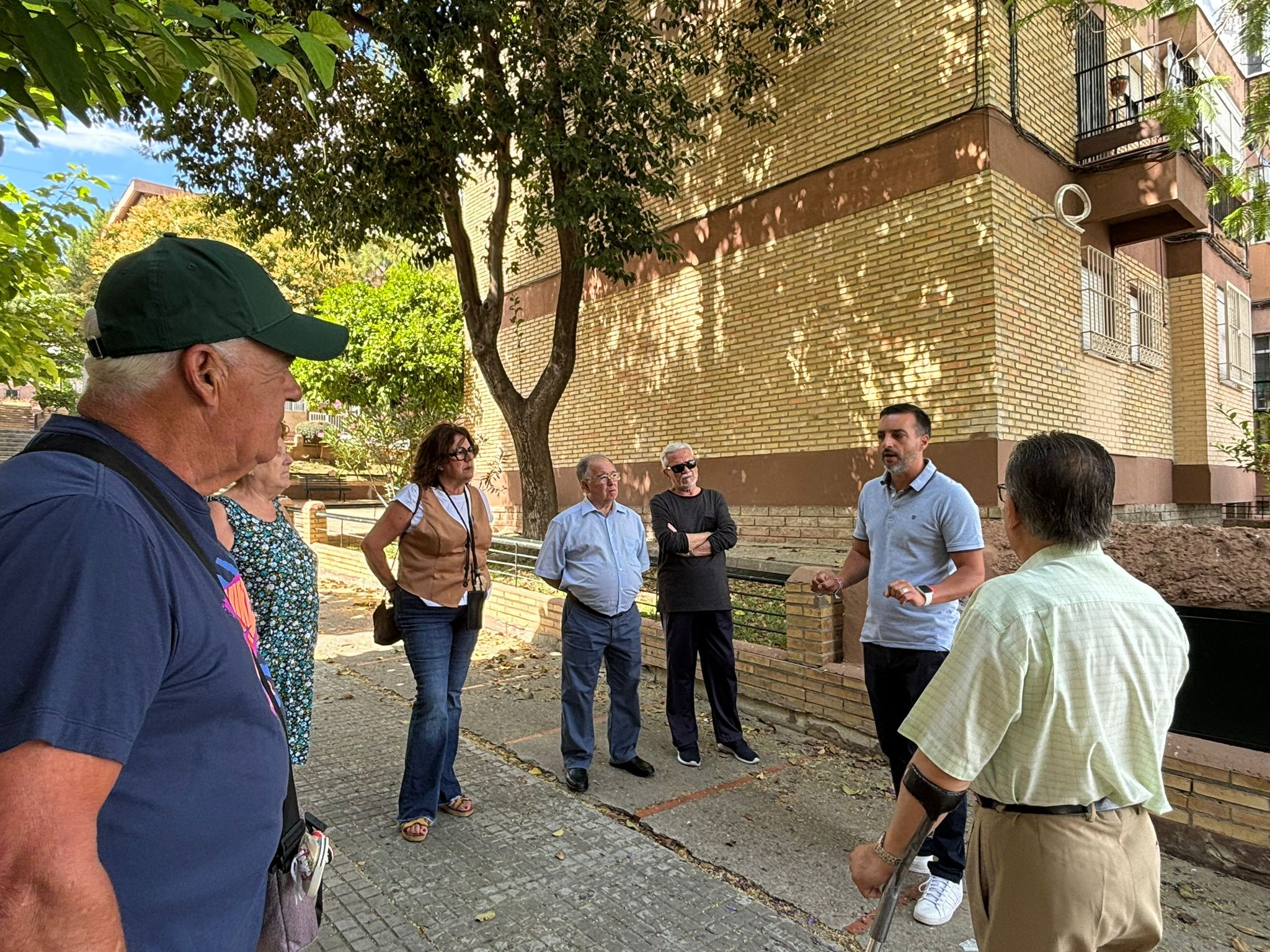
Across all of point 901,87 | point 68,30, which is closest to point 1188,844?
point 68,30

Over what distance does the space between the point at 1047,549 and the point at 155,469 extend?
1.85m

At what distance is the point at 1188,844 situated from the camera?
3611 mm

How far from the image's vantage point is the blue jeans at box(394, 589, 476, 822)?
3947 millimetres

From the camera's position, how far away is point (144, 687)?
1.00 metres

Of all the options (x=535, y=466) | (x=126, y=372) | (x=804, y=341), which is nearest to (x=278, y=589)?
(x=126, y=372)

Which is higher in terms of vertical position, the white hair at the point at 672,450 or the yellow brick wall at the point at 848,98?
the yellow brick wall at the point at 848,98

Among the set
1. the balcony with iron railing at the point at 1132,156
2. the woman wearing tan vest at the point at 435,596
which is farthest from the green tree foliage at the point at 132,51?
the balcony with iron railing at the point at 1132,156

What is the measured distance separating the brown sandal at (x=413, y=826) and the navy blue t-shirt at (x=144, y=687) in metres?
2.70

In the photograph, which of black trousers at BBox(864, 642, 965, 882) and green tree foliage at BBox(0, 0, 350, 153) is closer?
green tree foliage at BBox(0, 0, 350, 153)

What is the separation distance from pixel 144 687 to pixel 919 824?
5.31 ft

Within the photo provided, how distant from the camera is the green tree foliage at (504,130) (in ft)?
30.2

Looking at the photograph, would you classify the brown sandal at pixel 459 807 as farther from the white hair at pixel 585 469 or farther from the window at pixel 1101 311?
the window at pixel 1101 311

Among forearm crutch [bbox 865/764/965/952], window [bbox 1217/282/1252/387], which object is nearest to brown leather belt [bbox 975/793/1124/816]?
forearm crutch [bbox 865/764/965/952]

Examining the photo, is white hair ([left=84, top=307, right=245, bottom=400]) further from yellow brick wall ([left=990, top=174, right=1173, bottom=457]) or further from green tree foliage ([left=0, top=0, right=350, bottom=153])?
yellow brick wall ([left=990, top=174, right=1173, bottom=457])
